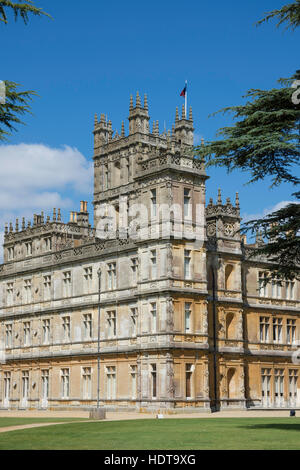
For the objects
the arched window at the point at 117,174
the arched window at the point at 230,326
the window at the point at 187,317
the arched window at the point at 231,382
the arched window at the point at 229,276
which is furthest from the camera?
the arched window at the point at 117,174

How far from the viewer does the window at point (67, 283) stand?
5197 cm

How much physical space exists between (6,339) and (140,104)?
74.7ft

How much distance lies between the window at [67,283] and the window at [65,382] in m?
5.57

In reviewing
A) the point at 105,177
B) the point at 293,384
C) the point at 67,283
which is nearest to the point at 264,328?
the point at 293,384

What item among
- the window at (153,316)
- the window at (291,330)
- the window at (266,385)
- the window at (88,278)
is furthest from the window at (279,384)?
the window at (88,278)

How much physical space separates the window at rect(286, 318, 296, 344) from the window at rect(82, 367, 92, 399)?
1446 centimetres

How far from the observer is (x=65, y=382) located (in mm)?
51062

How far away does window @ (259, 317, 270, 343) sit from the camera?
49.6 meters

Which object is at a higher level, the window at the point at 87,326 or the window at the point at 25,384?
the window at the point at 87,326

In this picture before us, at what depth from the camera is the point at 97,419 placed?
34.1m

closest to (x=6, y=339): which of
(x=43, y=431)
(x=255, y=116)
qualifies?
(x=43, y=431)

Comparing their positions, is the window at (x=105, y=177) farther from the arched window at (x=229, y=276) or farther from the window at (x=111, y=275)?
the arched window at (x=229, y=276)

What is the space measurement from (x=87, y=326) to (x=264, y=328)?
12.5m

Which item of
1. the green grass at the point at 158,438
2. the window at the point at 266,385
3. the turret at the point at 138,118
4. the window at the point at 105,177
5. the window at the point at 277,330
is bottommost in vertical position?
the green grass at the point at 158,438
